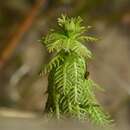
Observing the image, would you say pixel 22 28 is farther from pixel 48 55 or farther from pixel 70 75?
pixel 70 75

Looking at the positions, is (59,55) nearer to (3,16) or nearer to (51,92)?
(51,92)

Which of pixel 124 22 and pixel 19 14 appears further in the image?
pixel 124 22

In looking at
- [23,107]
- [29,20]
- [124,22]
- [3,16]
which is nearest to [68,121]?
[29,20]

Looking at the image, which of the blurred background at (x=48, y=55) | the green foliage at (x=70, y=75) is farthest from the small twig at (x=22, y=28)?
the green foliage at (x=70, y=75)

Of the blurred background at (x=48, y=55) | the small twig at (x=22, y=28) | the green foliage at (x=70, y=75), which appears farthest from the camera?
the blurred background at (x=48, y=55)

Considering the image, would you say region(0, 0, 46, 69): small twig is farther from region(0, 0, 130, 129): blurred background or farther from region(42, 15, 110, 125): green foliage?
region(42, 15, 110, 125): green foliage

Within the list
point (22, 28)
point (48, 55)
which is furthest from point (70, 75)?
point (48, 55)

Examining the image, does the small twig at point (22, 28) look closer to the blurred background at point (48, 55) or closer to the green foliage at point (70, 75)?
the blurred background at point (48, 55)
